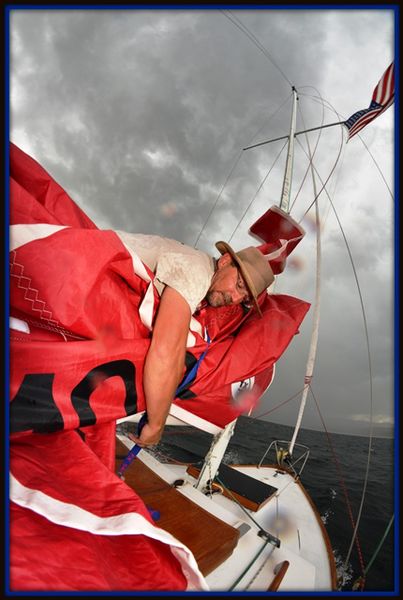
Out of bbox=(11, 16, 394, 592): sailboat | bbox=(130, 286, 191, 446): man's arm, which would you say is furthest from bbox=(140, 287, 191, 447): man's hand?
bbox=(11, 16, 394, 592): sailboat

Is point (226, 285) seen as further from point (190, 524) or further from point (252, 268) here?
point (190, 524)

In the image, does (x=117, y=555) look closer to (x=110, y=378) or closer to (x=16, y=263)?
(x=110, y=378)

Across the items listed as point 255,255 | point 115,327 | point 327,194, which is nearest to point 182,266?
point 115,327

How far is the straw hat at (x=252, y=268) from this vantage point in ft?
7.97

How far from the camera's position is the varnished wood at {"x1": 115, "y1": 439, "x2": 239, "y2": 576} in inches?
90.1

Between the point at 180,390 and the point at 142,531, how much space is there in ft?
4.06

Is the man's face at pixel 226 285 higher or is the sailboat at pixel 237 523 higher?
the man's face at pixel 226 285

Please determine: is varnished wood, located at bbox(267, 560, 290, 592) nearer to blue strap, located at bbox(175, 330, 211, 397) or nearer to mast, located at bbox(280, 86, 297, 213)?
blue strap, located at bbox(175, 330, 211, 397)

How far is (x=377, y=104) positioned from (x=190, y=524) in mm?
8845

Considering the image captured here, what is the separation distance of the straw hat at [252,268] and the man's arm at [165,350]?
769mm

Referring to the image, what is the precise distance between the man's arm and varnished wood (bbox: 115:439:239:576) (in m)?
1.37

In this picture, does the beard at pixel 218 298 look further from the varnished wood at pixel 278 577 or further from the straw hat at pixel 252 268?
the varnished wood at pixel 278 577

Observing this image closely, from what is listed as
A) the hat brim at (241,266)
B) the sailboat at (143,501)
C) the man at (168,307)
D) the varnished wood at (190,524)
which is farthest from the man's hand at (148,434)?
the hat brim at (241,266)

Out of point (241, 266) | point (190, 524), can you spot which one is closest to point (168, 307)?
point (241, 266)
